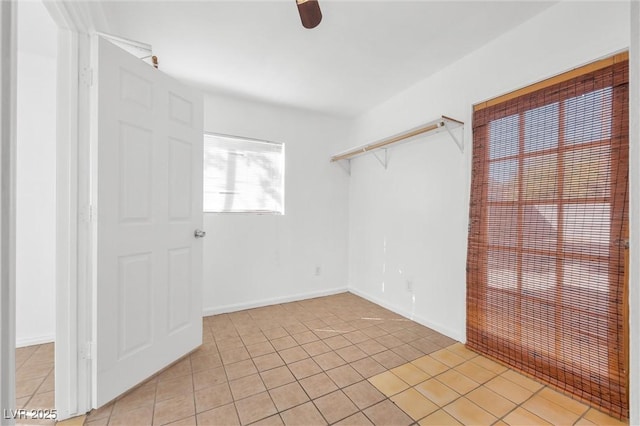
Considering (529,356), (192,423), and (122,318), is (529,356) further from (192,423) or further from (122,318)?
(122,318)

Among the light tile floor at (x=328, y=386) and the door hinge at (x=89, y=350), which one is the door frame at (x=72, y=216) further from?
the light tile floor at (x=328, y=386)

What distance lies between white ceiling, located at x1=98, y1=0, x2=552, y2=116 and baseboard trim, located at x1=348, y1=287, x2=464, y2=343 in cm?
232

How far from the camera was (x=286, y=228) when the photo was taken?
11.3 ft

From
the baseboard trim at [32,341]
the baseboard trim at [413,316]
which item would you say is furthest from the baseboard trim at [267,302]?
the baseboard trim at [32,341]

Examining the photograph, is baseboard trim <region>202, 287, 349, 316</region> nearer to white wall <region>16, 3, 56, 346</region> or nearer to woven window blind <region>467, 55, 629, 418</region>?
white wall <region>16, 3, 56, 346</region>

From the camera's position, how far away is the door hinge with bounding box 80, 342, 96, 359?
→ 61.6 inches

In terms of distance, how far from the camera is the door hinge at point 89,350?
61.6 inches

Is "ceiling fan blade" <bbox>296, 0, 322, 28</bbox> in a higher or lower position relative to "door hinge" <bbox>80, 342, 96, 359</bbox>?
higher

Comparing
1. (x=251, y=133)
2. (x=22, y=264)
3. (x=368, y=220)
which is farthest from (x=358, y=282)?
(x=22, y=264)

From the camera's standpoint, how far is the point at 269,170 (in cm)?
339
